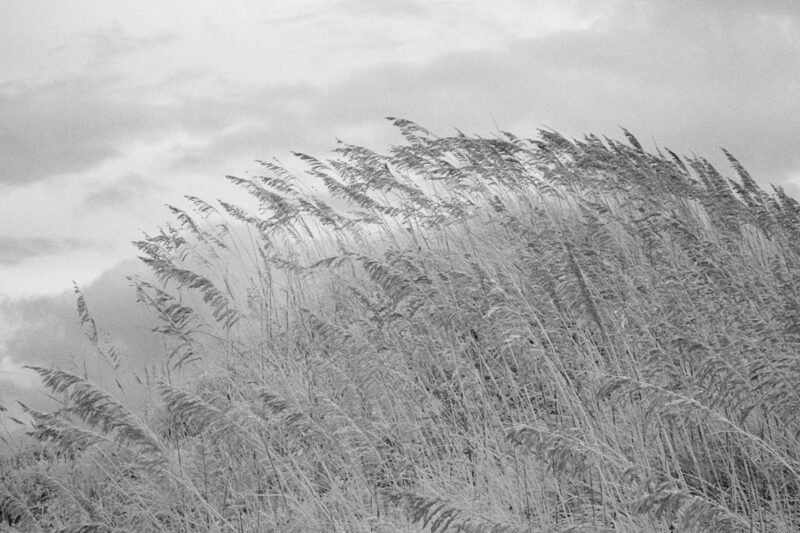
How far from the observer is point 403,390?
5215 mm

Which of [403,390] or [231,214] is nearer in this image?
[403,390]

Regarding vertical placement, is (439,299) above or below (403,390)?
above

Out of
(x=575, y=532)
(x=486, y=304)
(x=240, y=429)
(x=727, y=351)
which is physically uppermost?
(x=486, y=304)

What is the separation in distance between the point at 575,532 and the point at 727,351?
6.32ft

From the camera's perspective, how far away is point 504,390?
5473 millimetres

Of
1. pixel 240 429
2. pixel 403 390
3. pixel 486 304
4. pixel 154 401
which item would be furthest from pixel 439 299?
pixel 154 401

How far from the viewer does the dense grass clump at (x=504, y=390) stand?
11.7 ft

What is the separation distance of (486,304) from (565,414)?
89 centimetres

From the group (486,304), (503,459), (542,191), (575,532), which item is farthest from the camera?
(542,191)

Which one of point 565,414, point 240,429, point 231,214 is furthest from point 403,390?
point 231,214

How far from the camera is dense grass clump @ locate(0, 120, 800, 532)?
3.55m

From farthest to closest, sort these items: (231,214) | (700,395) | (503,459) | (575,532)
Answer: (231,214), (503,459), (700,395), (575,532)

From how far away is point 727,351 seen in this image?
13.2 feet

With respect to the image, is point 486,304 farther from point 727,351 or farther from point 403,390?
point 727,351
